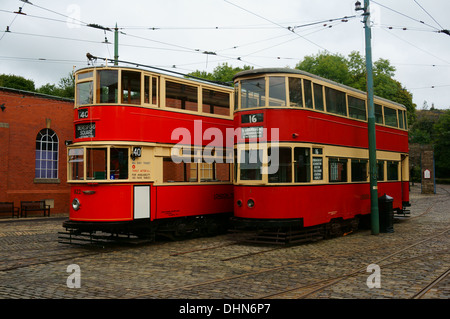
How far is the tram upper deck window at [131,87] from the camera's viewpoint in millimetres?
11844

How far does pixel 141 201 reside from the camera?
11844mm

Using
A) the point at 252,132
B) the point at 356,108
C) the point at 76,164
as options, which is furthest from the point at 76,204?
the point at 356,108

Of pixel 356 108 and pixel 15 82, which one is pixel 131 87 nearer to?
pixel 356 108

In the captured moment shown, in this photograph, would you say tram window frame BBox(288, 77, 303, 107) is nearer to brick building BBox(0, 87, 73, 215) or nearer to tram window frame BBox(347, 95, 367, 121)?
tram window frame BBox(347, 95, 367, 121)

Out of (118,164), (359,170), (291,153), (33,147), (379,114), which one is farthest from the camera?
(33,147)

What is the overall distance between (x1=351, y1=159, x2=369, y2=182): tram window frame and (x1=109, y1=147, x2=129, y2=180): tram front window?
7217 millimetres

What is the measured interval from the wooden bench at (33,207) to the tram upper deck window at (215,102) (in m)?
12.2

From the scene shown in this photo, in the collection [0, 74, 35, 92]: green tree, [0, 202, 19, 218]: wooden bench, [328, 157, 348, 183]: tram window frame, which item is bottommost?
[0, 202, 19, 218]: wooden bench

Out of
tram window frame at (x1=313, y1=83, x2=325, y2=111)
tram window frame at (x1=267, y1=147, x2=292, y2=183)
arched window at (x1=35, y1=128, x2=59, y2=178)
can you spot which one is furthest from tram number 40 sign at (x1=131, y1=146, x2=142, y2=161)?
arched window at (x1=35, y1=128, x2=59, y2=178)

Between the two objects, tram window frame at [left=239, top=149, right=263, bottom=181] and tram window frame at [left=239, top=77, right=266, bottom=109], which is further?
tram window frame at [left=239, top=77, right=266, bottom=109]

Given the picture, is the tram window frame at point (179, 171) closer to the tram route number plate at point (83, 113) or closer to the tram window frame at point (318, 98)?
the tram route number plate at point (83, 113)

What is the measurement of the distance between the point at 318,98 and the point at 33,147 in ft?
52.7

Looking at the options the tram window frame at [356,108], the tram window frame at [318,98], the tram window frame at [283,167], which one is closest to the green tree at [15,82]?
the tram window frame at [356,108]

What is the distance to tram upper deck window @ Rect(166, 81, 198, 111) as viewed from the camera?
13.0 m
